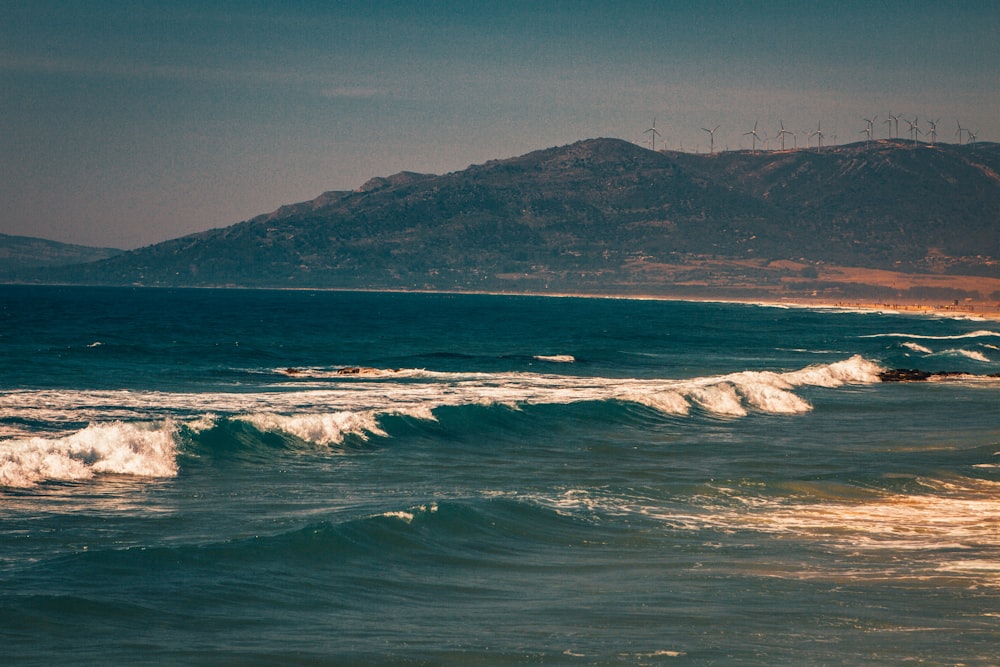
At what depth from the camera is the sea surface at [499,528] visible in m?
14.4

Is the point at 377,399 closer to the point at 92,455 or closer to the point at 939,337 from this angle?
the point at 92,455

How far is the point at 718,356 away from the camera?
86.3m

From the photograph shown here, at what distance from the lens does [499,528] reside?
70.5 feet

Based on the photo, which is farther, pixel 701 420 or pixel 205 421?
pixel 701 420

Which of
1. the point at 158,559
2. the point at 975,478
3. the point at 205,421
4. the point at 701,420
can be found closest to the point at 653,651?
the point at 158,559

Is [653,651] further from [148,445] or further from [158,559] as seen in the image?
[148,445]

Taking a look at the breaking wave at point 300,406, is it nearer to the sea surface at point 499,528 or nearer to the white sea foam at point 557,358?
the sea surface at point 499,528

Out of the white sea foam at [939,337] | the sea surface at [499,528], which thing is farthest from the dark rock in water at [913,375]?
the white sea foam at [939,337]

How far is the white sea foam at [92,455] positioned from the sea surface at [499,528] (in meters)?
0.08

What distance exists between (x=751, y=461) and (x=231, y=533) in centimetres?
1641

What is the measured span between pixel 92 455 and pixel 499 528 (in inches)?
475

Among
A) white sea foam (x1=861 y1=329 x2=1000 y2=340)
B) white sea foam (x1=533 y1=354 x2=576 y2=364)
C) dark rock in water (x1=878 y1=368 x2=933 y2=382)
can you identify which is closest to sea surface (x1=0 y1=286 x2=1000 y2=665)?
dark rock in water (x1=878 y1=368 x2=933 y2=382)

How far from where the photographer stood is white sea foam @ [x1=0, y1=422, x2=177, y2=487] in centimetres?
2586

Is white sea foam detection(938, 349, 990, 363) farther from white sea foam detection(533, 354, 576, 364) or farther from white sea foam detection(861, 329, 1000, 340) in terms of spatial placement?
white sea foam detection(533, 354, 576, 364)
